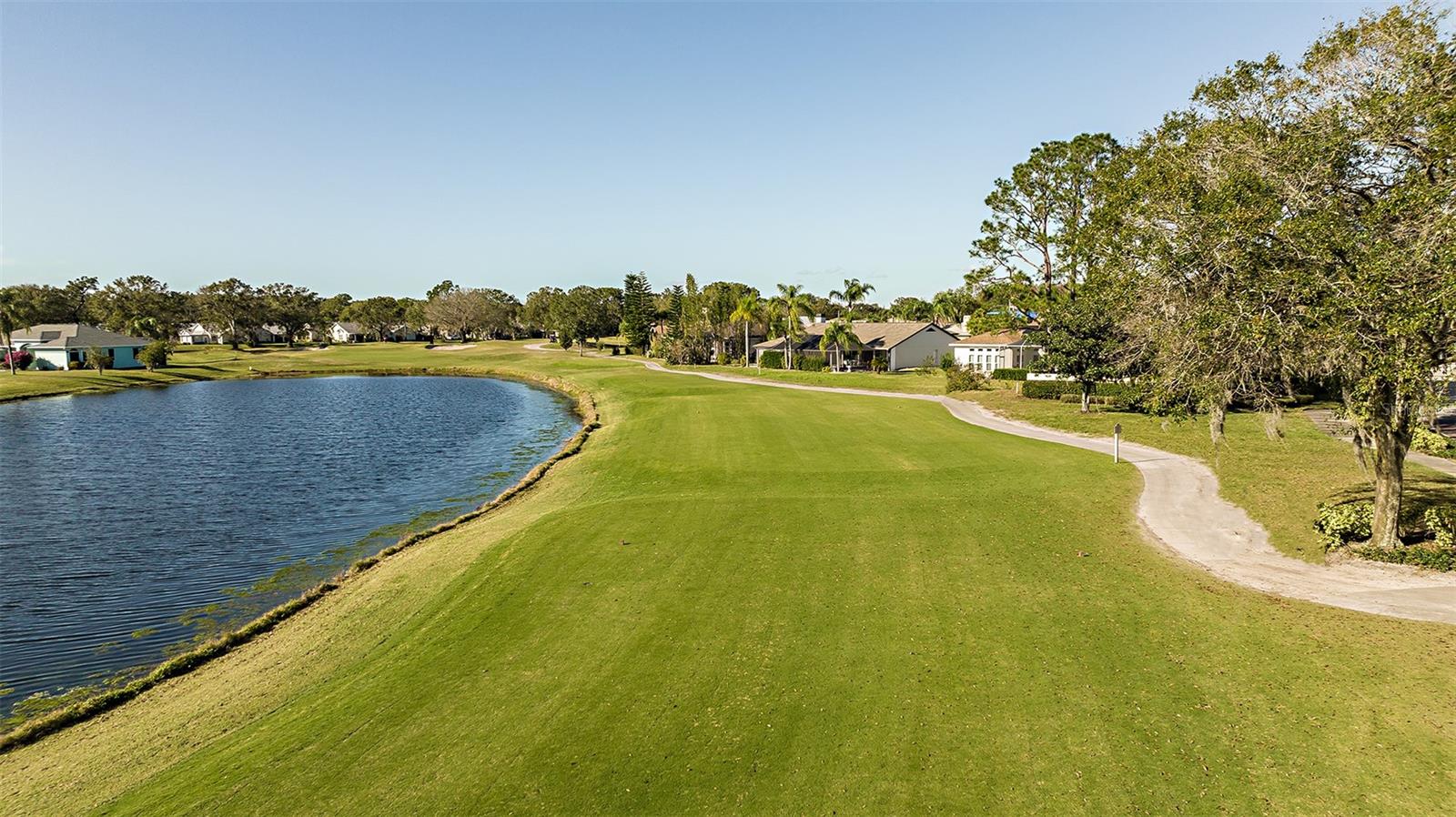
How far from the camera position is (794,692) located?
10992 mm

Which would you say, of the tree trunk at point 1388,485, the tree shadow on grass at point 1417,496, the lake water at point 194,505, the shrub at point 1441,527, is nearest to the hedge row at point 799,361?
the lake water at point 194,505

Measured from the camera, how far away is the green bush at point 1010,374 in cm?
6231

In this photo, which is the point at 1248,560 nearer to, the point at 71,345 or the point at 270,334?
the point at 71,345

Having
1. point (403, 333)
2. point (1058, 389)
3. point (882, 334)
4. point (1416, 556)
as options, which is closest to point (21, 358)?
point (403, 333)

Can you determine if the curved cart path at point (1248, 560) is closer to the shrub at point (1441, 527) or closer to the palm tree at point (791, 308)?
the shrub at point (1441, 527)

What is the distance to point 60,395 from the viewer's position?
68000mm

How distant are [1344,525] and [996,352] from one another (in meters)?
54.1

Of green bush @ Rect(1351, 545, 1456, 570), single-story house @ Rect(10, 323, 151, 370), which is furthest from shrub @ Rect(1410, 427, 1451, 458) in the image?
single-story house @ Rect(10, 323, 151, 370)

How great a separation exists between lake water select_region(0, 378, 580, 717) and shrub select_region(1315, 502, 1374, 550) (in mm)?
28898

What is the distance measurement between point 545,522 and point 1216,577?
62.6 feet

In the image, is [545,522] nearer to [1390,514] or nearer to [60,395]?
[1390,514]

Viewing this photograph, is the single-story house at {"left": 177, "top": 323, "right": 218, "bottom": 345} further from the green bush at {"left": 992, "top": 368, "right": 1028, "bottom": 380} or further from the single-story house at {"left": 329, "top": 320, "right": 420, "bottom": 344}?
the green bush at {"left": 992, "top": 368, "right": 1028, "bottom": 380}

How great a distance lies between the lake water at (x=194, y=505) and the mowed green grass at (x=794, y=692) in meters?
4.27

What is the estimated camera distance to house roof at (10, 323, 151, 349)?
86.0 m
